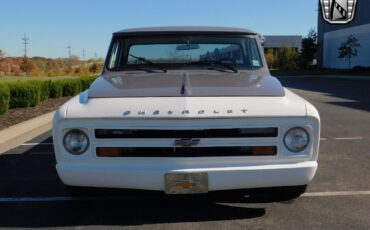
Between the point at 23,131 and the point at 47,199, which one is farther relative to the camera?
the point at 23,131

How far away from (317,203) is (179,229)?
1525mm

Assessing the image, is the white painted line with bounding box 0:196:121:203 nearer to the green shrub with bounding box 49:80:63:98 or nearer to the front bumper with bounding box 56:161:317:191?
the front bumper with bounding box 56:161:317:191

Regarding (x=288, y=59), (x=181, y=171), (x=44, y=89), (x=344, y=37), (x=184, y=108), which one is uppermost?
(x=344, y=37)

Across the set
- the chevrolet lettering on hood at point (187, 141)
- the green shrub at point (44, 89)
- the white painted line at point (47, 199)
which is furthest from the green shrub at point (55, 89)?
the chevrolet lettering on hood at point (187, 141)

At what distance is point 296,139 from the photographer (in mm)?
4336

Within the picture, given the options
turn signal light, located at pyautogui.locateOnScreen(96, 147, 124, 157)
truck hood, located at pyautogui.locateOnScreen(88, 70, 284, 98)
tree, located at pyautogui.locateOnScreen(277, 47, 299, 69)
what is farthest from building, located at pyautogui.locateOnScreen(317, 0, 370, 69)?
turn signal light, located at pyautogui.locateOnScreen(96, 147, 124, 157)

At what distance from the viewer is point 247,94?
4504 mm

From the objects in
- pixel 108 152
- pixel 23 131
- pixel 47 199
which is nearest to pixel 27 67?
pixel 23 131

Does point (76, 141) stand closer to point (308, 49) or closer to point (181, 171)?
point (181, 171)

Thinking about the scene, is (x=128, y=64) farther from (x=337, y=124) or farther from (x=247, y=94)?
(x=337, y=124)

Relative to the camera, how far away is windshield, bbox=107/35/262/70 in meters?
5.85

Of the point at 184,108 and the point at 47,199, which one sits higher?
the point at 184,108

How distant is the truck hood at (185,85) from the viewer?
453cm

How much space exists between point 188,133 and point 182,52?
6.32 ft
